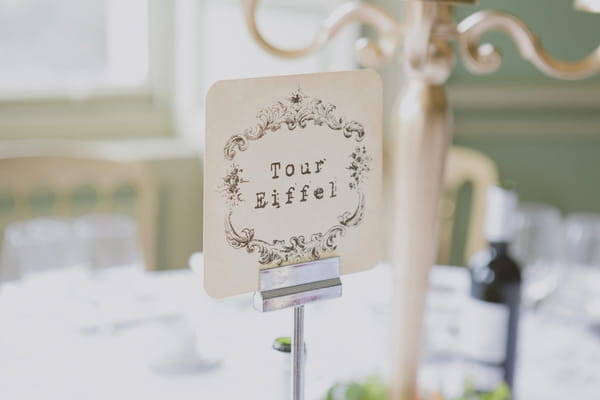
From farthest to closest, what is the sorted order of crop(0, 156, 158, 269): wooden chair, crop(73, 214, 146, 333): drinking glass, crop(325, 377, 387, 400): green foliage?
crop(0, 156, 158, 269): wooden chair
crop(73, 214, 146, 333): drinking glass
crop(325, 377, 387, 400): green foliage

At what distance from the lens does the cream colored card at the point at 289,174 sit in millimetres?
698

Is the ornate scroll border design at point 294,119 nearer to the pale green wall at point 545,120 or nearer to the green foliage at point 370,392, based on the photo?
the green foliage at point 370,392

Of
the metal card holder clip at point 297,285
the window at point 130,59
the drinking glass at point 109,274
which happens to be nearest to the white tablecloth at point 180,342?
the drinking glass at point 109,274

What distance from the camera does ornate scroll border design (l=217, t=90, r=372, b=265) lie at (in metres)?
0.70

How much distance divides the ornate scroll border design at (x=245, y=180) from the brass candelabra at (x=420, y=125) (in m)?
0.22

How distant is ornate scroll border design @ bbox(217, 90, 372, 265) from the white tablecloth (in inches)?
13.2

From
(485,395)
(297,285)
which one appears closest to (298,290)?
(297,285)

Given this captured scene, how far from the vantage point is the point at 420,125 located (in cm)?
100

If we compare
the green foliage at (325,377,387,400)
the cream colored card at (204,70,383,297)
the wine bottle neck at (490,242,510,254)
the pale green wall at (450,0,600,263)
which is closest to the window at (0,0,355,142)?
the pale green wall at (450,0,600,263)

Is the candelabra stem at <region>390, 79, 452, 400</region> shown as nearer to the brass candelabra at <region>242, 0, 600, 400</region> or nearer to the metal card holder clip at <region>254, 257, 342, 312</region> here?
the brass candelabra at <region>242, 0, 600, 400</region>

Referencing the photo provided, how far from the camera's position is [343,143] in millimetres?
767

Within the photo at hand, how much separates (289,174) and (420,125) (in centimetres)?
31

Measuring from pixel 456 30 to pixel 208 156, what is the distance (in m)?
0.43

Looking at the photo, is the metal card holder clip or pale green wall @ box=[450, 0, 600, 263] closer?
the metal card holder clip
